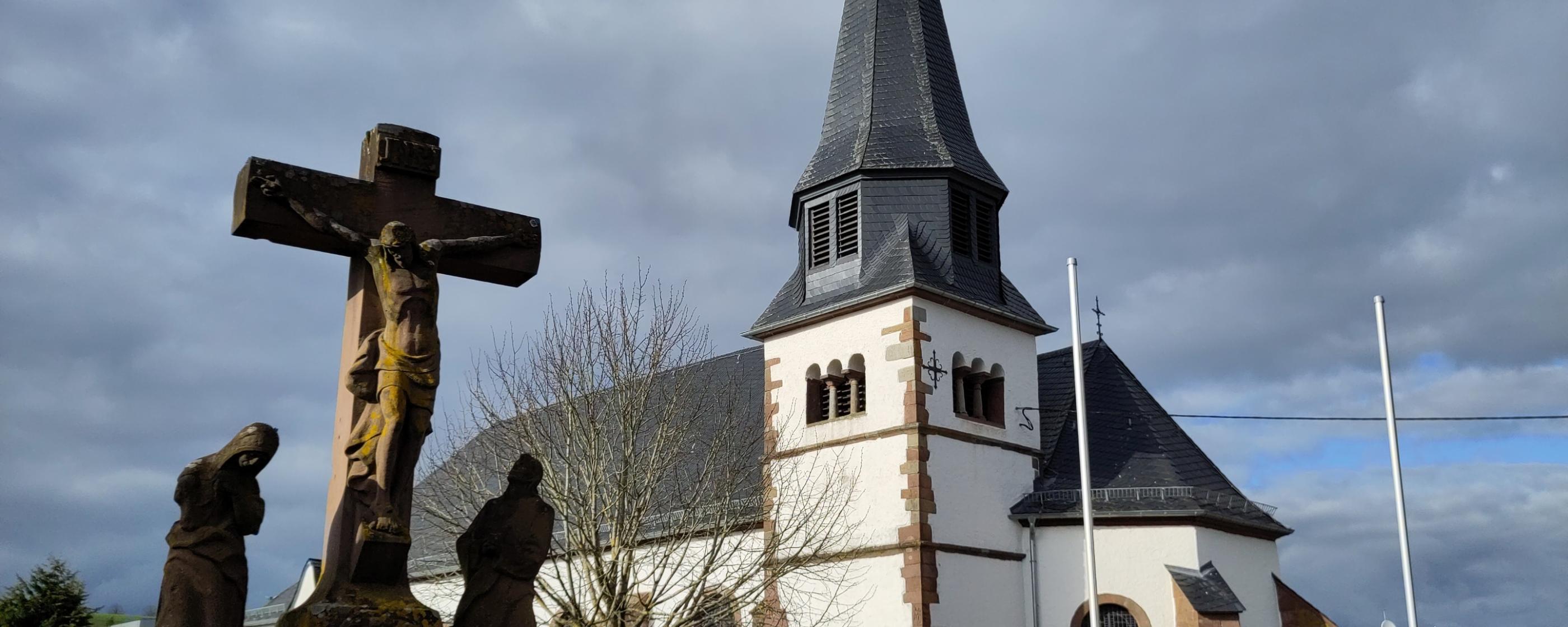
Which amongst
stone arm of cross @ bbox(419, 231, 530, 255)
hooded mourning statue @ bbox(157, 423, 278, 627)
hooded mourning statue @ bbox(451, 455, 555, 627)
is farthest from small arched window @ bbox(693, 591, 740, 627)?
hooded mourning statue @ bbox(157, 423, 278, 627)

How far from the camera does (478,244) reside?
631 centimetres

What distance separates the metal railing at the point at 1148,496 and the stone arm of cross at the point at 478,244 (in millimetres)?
16972

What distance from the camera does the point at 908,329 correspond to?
23344 millimetres

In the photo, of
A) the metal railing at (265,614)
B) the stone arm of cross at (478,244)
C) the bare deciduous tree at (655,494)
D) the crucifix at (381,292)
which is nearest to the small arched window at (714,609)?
the bare deciduous tree at (655,494)

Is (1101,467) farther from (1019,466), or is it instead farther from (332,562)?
(332,562)

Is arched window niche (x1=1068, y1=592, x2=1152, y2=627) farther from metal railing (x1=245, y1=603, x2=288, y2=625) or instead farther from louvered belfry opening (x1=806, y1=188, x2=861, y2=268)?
metal railing (x1=245, y1=603, x2=288, y2=625)

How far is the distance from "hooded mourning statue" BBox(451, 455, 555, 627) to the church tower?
16.7 metres

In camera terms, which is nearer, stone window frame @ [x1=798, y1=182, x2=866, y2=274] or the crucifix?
the crucifix

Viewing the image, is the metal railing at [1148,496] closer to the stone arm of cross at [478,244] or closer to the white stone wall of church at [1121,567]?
the white stone wall of church at [1121,567]

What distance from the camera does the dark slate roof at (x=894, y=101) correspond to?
25625 mm

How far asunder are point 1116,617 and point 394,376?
1896 cm

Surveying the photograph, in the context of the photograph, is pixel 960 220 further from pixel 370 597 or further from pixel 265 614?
pixel 265 614

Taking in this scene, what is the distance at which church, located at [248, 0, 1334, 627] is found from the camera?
886 inches

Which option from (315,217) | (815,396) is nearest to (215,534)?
(315,217)
